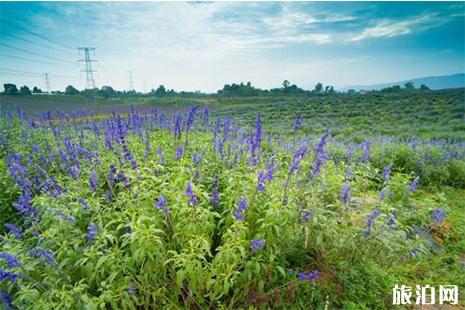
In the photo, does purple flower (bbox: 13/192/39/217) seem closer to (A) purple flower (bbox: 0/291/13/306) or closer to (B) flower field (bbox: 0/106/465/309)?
(B) flower field (bbox: 0/106/465/309)

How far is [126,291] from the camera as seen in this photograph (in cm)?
228

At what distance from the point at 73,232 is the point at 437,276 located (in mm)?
4315

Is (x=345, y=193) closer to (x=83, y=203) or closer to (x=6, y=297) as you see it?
(x=83, y=203)

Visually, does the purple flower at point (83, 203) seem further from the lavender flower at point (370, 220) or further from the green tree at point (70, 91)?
the green tree at point (70, 91)

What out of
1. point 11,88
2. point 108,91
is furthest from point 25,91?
point 108,91

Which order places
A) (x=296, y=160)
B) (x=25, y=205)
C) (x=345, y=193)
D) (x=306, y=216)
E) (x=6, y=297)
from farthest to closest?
(x=345, y=193) < (x=306, y=216) < (x=296, y=160) < (x=25, y=205) < (x=6, y=297)

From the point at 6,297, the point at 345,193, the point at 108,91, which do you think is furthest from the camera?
the point at 108,91

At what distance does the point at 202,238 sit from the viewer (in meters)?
2.26

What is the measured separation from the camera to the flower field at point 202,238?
228 centimetres

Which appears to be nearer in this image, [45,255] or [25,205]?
[45,255]

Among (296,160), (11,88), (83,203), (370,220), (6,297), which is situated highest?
(11,88)

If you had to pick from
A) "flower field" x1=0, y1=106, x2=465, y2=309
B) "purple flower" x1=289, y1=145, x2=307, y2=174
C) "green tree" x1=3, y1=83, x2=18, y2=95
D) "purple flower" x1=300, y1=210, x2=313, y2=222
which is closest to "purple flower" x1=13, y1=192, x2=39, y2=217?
"flower field" x1=0, y1=106, x2=465, y2=309

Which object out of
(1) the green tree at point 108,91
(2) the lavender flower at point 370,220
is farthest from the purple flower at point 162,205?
(1) the green tree at point 108,91

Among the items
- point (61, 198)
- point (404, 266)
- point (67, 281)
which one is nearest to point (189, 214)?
point (67, 281)
